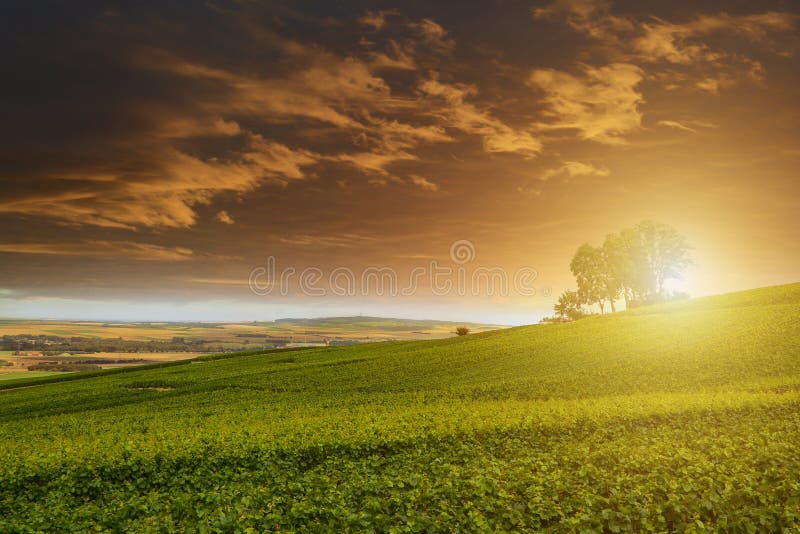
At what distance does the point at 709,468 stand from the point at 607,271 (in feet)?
346

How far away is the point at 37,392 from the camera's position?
6050 cm

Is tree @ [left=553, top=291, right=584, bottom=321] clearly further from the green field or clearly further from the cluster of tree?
the green field

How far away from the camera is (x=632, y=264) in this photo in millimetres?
108000

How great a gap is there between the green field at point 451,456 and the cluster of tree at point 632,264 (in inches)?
2512

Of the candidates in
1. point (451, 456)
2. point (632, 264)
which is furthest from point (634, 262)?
point (451, 456)

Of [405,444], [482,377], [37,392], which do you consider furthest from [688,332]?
[37,392]

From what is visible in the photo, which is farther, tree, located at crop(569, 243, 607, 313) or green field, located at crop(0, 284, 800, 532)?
tree, located at crop(569, 243, 607, 313)

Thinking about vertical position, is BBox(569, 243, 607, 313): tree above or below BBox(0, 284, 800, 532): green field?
above

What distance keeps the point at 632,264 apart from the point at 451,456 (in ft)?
332

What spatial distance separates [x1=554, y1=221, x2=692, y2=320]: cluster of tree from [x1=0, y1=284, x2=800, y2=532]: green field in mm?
63817

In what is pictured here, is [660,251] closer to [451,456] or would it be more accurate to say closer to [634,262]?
[634,262]

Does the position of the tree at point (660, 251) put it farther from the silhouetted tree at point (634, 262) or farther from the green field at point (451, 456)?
the green field at point (451, 456)

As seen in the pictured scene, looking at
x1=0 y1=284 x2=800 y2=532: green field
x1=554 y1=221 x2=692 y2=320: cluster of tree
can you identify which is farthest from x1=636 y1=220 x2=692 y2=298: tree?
x1=0 y1=284 x2=800 y2=532: green field

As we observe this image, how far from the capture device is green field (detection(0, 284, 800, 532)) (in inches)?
517
